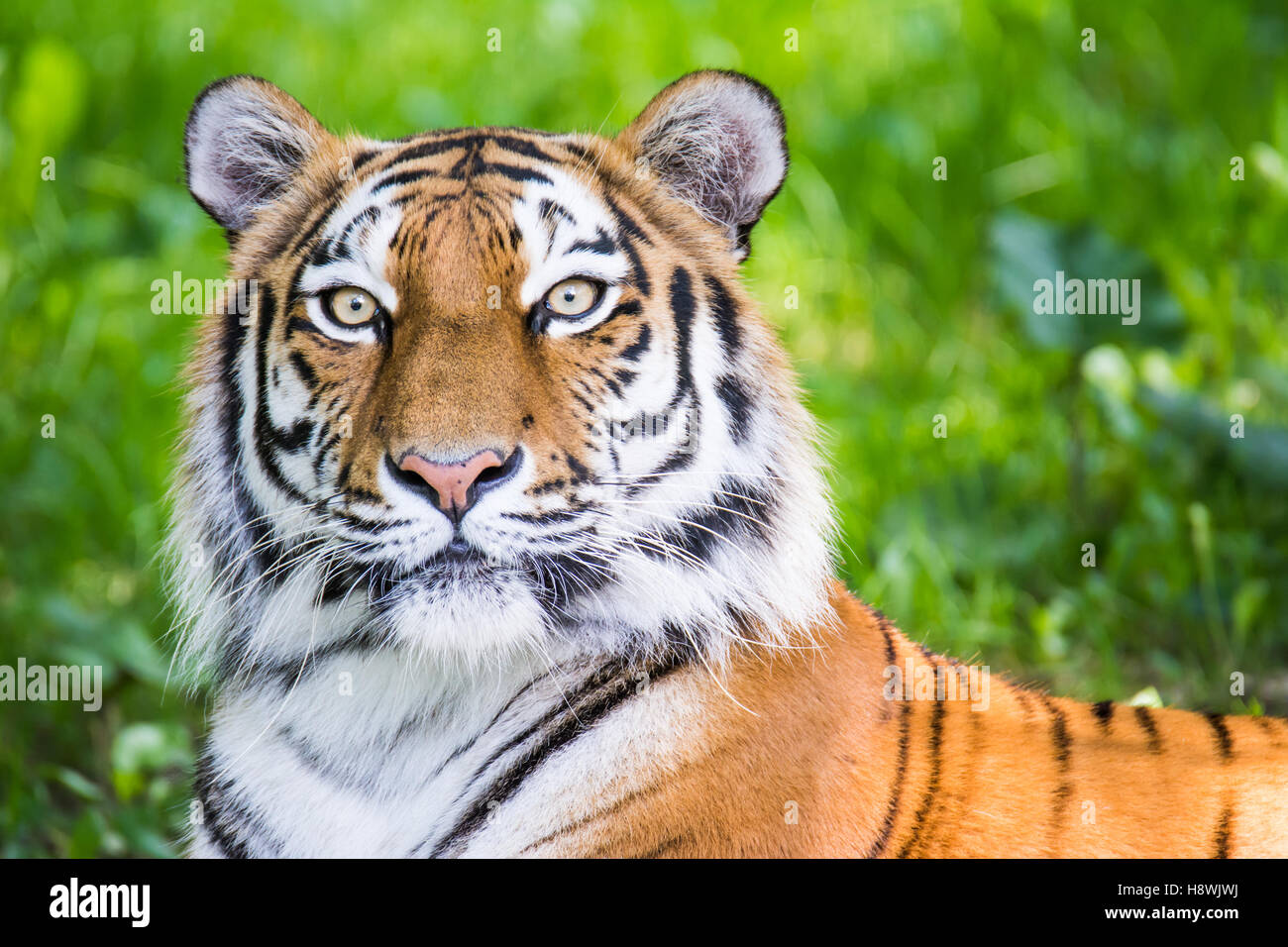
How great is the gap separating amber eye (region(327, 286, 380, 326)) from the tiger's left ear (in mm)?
499

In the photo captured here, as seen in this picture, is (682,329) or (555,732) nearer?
(555,732)

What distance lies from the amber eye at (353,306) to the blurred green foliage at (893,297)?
29.1 inches

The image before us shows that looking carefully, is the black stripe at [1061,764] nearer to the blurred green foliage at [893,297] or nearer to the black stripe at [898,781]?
the black stripe at [898,781]

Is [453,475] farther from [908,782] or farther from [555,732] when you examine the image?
[908,782]

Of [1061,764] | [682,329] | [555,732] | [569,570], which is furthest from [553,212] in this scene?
[1061,764]

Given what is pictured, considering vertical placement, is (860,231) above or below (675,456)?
above

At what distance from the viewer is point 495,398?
5.83 feet

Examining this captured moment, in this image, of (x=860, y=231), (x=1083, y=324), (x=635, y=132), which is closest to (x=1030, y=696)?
(x=635, y=132)

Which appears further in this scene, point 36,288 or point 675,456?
point 36,288

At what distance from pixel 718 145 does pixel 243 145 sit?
0.77 metres

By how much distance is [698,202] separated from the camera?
7.03 feet

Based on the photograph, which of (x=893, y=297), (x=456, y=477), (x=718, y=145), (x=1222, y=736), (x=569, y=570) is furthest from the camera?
(x=893, y=297)
